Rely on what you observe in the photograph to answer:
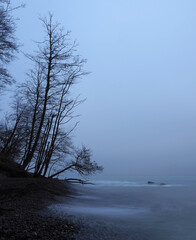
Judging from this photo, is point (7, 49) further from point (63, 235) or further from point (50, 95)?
point (63, 235)

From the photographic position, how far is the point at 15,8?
9.45 m

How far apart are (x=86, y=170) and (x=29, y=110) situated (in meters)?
6.47

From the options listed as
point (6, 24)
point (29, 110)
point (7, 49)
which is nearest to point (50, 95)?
point (29, 110)

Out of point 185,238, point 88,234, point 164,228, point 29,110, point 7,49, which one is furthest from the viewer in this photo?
point 29,110

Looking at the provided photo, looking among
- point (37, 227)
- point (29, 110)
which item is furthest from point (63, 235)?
point (29, 110)

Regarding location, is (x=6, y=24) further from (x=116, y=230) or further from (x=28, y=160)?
(x=116, y=230)

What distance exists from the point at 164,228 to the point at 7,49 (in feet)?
33.4

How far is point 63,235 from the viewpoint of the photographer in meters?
2.92

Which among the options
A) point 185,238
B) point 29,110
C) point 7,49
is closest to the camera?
point 185,238

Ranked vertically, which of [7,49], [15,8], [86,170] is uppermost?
[15,8]

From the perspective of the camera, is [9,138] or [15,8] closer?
[15,8]

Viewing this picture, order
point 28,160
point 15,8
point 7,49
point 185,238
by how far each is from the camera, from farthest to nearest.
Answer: point 28,160 < point 7,49 < point 15,8 < point 185,238

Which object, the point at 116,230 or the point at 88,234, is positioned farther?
the point at 116,230

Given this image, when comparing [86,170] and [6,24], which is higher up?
[6,24]
